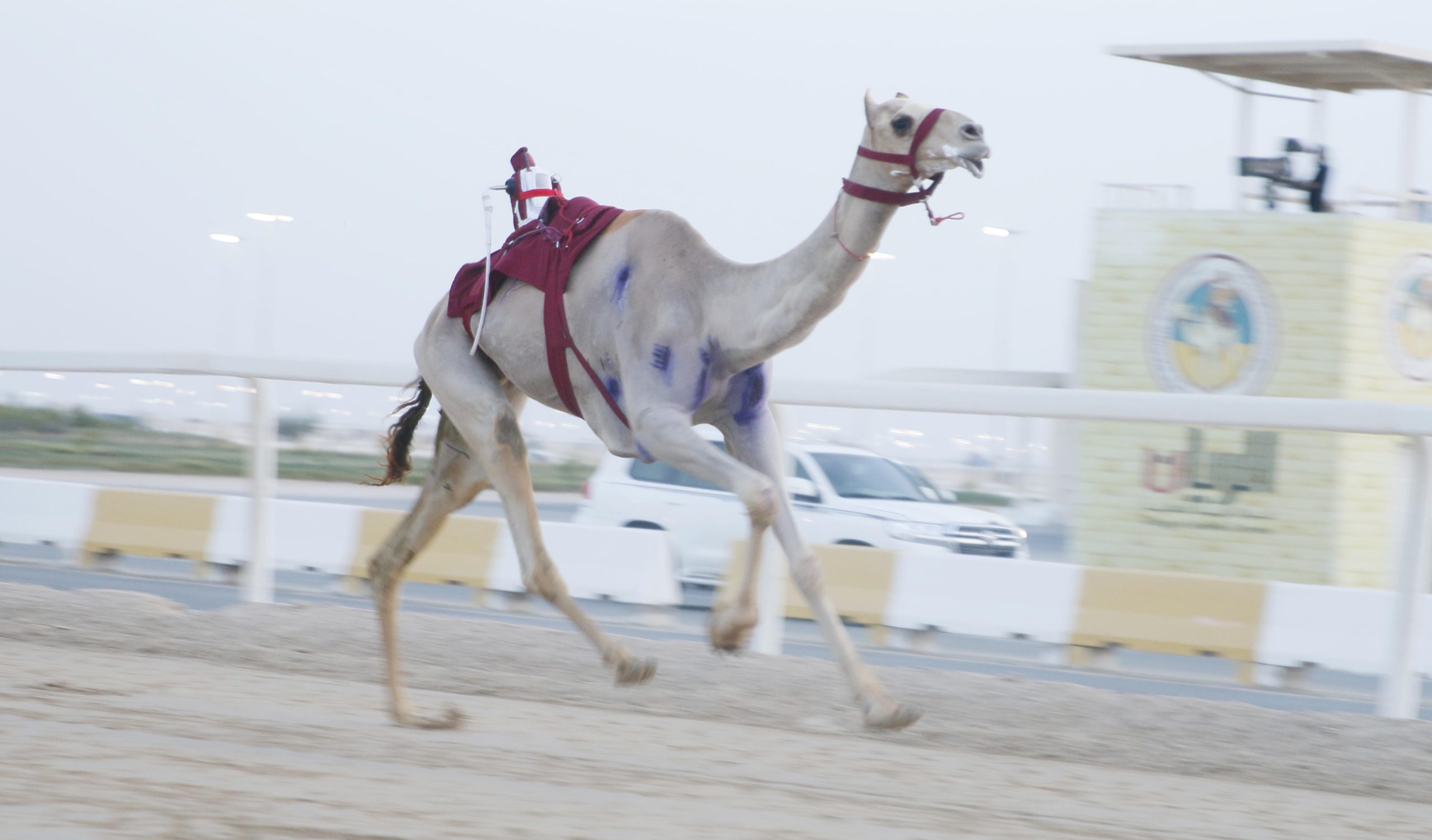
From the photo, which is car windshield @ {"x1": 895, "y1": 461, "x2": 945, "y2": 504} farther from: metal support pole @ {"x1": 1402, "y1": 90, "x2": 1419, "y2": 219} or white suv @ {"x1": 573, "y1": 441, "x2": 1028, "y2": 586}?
metal support pole @ {"x1": 1402, "y1": 90, "x2": 1419, "y2": 219}

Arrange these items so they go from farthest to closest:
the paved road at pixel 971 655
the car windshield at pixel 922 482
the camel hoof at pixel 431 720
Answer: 1. the car windshield at pixel 922 482
2. the paved road at pixel 971 655
3. the camel hoof at pixel 431 720

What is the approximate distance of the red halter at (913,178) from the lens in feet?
17.4

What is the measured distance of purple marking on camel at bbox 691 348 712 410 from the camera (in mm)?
5922

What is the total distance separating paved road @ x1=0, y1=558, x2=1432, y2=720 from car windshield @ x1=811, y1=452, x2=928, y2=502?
0.73 m

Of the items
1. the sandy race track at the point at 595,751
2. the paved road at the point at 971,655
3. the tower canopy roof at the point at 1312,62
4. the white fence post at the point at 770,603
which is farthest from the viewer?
the tower canopy roof at the point at 1312,62

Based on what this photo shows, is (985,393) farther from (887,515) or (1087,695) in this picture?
(887,515)

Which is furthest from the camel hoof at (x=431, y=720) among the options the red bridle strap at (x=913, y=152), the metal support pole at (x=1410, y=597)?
the metal support pole at (x=1410, y=597)

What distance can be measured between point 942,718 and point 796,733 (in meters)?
0.71

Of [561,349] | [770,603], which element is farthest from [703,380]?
[770,603]

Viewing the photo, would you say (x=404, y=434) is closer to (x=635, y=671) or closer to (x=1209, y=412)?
(x=635, y=671)

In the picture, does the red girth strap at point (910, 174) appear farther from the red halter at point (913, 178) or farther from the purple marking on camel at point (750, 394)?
the purple marking on camel at point (750, 394)

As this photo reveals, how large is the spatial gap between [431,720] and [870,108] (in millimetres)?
2808

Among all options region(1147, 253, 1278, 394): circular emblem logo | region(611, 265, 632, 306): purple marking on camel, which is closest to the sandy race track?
region(611, 265, 632, 306): purple marking on camel

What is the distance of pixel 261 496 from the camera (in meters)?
9.62
